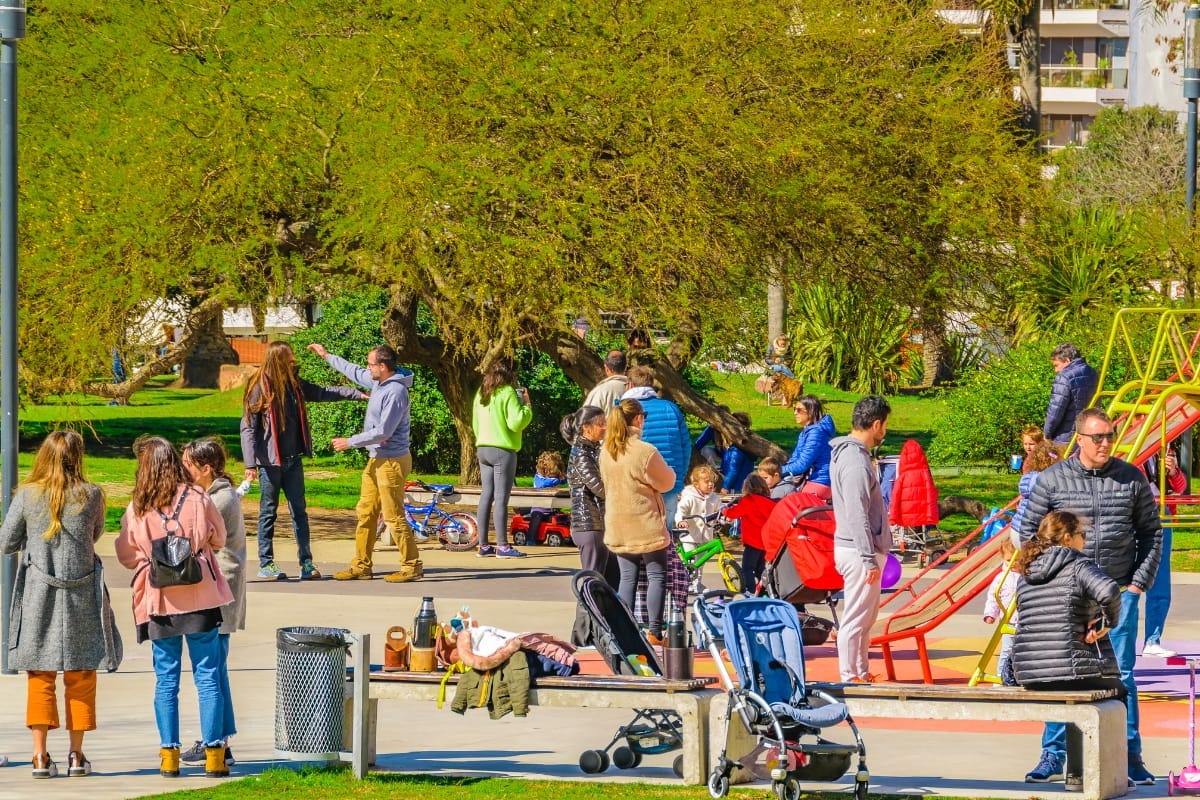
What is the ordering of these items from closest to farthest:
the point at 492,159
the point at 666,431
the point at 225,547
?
the point at 225,547, the point at 666,431, the point at 492,159

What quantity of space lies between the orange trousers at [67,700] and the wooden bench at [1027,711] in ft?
8.95

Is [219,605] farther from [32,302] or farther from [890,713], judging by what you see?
[32,302]

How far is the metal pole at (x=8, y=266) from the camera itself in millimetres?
10320

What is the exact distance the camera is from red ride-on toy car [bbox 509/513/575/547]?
56.3 feet

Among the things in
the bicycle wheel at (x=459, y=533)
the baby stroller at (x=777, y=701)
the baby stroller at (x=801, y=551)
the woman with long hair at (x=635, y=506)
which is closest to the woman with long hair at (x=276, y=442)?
the bicycle wheel at (x=459, y=533)

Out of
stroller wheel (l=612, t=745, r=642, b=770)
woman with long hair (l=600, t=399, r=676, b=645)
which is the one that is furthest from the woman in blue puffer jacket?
stroller wheel (l=612, t=745, r=642, b=770)

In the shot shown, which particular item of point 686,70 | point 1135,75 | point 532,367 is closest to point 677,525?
point 686,70

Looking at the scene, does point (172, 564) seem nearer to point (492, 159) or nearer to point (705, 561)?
point (705, 561)

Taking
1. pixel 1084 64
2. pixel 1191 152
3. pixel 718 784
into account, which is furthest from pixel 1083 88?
pixel 718 784

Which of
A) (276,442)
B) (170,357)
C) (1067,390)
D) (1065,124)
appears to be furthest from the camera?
(1065,124)

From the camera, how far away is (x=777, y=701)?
7.85 meters

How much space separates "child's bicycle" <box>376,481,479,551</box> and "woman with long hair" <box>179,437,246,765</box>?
747cm

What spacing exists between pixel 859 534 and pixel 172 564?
3545 millimetres

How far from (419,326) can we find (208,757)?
55.1 ft
